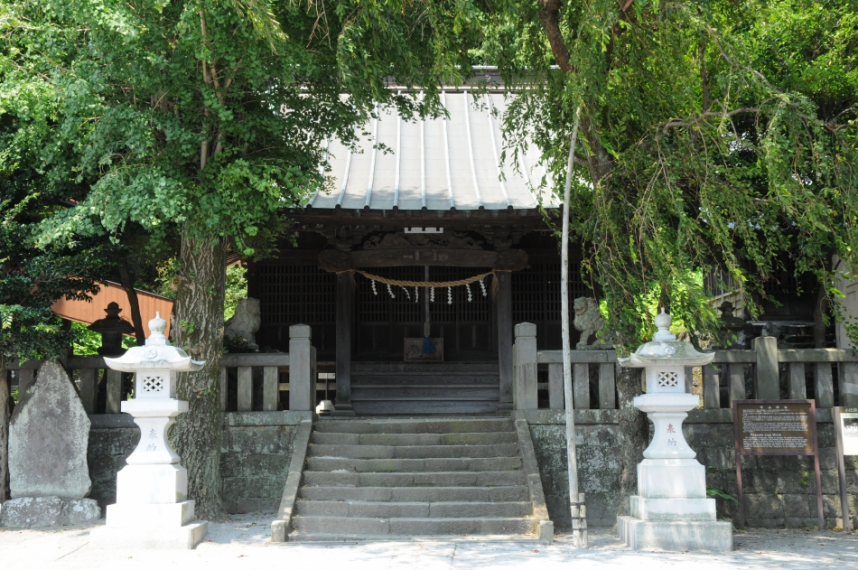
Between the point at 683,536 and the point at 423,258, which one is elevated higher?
the point at 423,258

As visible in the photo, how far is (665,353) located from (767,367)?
3.00 m

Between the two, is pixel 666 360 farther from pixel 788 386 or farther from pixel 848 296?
pixel 848 296

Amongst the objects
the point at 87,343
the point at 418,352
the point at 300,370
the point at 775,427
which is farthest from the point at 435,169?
the point at 87,343

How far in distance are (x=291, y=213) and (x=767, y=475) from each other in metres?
7.07

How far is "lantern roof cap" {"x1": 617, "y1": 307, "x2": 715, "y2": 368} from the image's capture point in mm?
8055

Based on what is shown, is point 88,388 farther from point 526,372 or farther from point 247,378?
point 526,372

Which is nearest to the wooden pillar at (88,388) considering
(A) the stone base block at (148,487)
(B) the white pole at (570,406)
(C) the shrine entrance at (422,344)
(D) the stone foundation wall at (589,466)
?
(D) the stone foundation wall at (589,466)

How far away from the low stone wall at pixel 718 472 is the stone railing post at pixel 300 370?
298cm

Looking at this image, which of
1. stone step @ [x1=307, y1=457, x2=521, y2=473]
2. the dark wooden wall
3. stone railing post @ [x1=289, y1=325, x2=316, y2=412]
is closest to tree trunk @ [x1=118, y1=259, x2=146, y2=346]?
the dark wooden wall

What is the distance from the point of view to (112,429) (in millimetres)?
10391

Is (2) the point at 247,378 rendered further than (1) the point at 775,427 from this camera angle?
Yes

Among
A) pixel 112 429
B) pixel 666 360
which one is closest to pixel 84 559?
pixel 112 429

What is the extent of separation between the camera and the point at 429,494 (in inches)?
366

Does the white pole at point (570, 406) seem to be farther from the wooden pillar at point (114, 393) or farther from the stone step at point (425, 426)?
the wooden pillar at point (114, 393)
